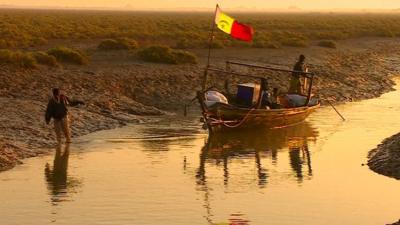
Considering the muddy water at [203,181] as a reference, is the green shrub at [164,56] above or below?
above

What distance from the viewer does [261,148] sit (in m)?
22.3

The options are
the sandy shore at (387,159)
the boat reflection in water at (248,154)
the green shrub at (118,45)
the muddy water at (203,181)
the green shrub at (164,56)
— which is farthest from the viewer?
the green shrub at (118,45)

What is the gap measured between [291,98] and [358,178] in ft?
34.4

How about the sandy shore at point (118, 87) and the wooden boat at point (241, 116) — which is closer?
the sandy shore at point (118, 87)

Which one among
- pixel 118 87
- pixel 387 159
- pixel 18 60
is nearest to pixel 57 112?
pixel 387 159

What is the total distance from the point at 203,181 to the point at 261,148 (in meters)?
4.96

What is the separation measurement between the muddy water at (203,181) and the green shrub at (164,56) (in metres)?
12.2

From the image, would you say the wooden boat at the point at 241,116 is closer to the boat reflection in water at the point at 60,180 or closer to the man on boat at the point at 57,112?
the man on boat at the point at 57,112

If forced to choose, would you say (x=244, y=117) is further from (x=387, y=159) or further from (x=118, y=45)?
(x=118, y=45)

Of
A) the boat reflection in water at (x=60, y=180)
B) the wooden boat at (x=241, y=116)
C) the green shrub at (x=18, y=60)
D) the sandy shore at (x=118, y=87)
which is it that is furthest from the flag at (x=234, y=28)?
the green shrub at (x=18, y=60)

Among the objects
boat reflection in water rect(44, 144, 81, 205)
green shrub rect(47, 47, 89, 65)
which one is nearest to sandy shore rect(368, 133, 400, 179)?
boat reflection in water rect(44, 144, 81, 205)

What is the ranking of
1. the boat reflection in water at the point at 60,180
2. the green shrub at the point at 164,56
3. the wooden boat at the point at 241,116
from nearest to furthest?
the boat reflection in water at the point at 60,180 → the wooden boat at the point at 241,116 → the green shrub at the point at 164,56

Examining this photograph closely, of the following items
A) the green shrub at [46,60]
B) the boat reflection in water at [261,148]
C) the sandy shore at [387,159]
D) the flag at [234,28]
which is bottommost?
the boat reflection in water at [261,148]

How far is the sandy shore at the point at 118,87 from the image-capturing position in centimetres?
2289
